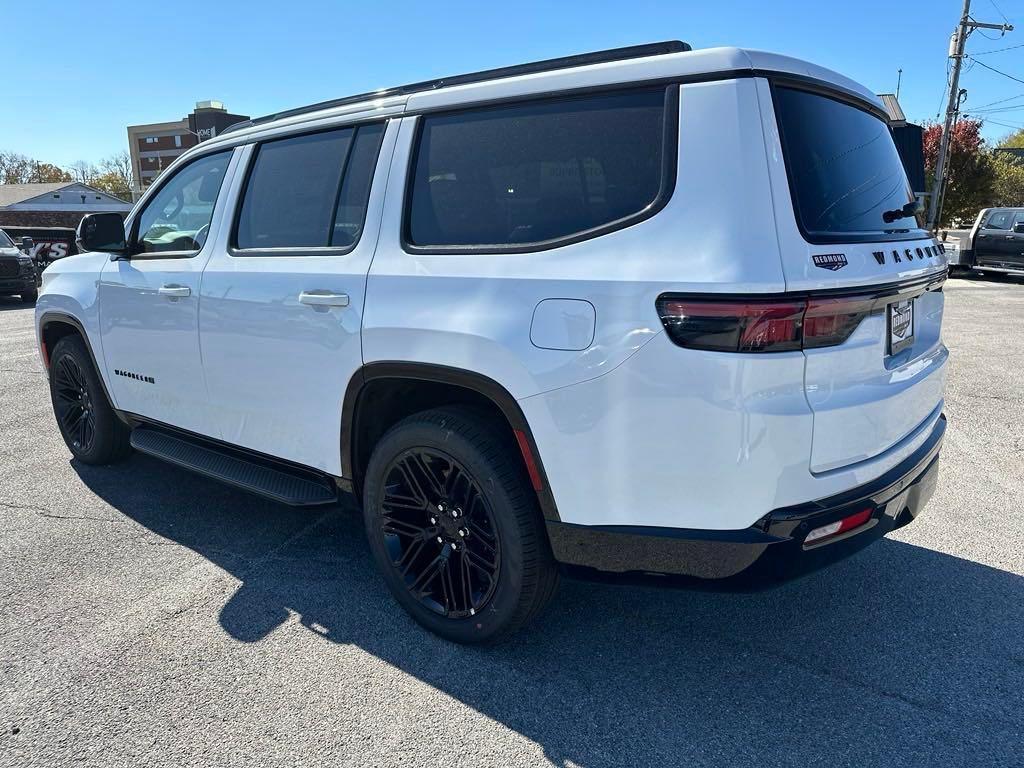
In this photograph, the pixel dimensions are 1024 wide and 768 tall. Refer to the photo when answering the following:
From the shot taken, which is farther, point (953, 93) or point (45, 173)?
point (45, 173)

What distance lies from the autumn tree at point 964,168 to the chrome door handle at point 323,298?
36.1 meters

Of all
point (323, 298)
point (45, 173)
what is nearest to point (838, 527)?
point (323, 298)

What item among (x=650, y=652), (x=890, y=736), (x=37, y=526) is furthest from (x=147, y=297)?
(x=890, y=736)

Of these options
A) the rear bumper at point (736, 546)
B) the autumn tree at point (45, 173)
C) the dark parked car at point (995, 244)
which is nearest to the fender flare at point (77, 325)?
the rear bumper at point (736, 546)

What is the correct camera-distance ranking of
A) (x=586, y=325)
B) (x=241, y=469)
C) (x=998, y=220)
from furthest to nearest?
(x=998, y=220), (x=241, y=469), (x=586, y=325)

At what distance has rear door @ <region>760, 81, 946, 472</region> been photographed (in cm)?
214

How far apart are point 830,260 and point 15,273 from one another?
55.2ft

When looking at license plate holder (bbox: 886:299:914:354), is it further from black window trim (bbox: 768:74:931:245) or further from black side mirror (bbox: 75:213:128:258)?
black side mirror (bbox: 75:213:128:258)

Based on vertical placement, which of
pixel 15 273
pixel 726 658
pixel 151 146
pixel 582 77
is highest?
pixel 151 146

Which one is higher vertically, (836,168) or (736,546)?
(836,168)

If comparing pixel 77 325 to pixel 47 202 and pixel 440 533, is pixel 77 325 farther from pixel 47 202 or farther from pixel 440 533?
pixel 47 202

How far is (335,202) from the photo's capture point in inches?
124

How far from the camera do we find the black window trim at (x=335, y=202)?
9.82 ft

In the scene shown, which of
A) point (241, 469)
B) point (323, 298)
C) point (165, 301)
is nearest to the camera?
point (323, 298)
